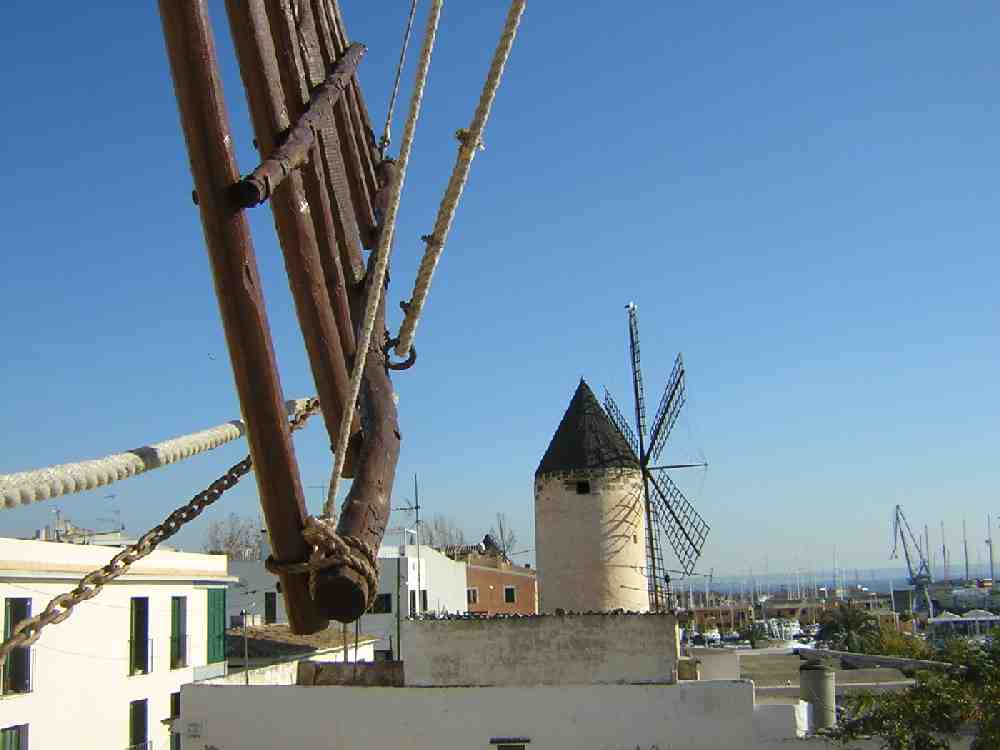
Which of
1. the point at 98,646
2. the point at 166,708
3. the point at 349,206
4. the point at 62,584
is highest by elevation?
the point at 349,206

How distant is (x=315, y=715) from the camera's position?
14.3 m

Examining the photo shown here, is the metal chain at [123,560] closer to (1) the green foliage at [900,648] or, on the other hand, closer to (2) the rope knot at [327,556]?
(2) the rope knot at [327,556]

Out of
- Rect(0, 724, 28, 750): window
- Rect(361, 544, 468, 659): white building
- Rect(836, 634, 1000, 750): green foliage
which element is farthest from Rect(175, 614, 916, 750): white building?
Rect(361, 544, 468, 659): white building

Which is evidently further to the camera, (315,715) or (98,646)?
(98,646)

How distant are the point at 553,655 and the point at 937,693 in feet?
16.9

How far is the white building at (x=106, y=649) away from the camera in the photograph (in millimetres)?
16391

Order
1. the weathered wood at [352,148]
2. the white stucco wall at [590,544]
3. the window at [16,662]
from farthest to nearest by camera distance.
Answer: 1. the white stucco wall at [590,544]
2. the window at [16,662]
3. the weathered wood at [352,148]

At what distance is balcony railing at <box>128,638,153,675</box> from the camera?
62.8 feet

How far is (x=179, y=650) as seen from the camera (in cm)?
2070

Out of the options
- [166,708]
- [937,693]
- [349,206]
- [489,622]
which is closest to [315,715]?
[489,622]

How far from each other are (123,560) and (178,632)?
65.4 ft

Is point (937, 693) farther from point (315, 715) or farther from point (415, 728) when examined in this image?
point (315, 715)

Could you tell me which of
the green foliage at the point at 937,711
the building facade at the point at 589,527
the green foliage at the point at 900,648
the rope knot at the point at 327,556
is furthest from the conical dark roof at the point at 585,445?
the rope knot at the point at 327,556

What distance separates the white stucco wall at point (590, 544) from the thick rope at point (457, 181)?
15.5 m
